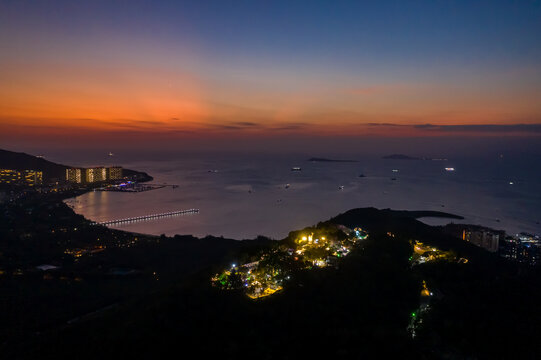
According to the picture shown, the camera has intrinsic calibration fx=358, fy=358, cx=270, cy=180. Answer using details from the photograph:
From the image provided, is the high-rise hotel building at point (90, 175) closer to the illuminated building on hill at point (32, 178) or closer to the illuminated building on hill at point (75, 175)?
the illuminated building on hill at point (75, 175)

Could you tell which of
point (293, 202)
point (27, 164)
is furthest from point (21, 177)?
point (293, 202)

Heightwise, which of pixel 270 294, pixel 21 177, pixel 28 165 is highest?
pixel 28 165

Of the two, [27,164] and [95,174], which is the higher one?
[27,164]

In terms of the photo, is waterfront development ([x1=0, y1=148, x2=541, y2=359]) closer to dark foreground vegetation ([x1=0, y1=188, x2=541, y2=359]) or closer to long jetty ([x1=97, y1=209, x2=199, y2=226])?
dark foreground vegetation ([x1=0, y1=188, x2=541, y2=359])

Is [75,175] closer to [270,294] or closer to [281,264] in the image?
[281,264]

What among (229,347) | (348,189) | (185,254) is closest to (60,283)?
(185,254)

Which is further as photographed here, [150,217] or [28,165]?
[28,165]
